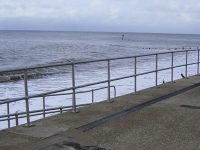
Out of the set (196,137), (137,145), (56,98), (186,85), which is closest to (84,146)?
(137,145)

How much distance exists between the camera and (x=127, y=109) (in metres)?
6.46

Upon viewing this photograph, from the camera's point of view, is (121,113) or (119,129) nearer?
(119,129)

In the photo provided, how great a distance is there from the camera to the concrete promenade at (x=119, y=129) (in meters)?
4.31

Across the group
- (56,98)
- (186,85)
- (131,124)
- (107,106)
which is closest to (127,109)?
(107,106)

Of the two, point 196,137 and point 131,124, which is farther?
point 131,124

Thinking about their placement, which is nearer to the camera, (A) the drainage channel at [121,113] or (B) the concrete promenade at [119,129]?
(B) the concrete promenade at [119,129]

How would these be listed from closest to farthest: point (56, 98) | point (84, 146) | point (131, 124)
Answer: point (84, 146), point (131, 124), point (56, 98)

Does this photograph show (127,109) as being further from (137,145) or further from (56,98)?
(56,98)

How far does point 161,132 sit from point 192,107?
6.75ft

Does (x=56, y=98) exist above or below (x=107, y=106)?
below

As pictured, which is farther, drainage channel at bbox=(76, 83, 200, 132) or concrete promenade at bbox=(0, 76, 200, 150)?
drainage channel at bbox=(76, 83, 200, 132)

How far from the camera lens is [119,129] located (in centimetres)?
504

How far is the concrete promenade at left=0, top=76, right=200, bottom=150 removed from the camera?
14.1 feet

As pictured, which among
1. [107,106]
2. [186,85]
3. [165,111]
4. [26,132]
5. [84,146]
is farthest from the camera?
[186,85]
